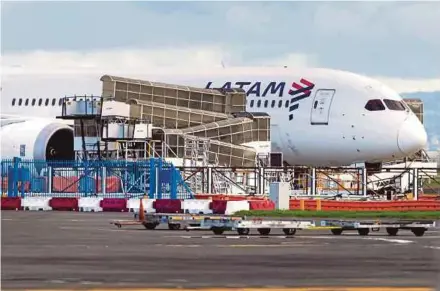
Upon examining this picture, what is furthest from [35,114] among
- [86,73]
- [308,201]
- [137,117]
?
[308,201]

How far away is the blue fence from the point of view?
51344mm

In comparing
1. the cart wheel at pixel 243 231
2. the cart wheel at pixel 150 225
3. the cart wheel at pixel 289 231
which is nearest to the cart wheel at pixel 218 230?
the cart wheel at pixel 243 231

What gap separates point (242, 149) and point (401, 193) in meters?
7.87

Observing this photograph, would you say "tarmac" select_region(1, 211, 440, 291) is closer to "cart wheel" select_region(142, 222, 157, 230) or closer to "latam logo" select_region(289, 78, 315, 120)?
"cart wheel" select_region(142, 222, 157, 230)

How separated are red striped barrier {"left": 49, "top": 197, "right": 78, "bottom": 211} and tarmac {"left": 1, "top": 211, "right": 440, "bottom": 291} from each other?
46.9ft

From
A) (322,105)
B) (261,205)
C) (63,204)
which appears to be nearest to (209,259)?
(261,205)

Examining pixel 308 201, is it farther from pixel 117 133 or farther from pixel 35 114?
pixel 35 114

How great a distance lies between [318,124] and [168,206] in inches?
719

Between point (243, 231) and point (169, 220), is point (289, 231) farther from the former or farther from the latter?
point (169, 220)

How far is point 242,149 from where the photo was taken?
64.2 meters

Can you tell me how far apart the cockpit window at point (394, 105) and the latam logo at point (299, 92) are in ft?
10.3

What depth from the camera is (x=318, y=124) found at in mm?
61531

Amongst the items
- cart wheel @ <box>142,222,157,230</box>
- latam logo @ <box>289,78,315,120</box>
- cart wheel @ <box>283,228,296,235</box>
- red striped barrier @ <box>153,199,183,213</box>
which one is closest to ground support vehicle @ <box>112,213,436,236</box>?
cart wheel @ <box>283,228,296,235</box>

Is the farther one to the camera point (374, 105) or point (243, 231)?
point (374, 105)
